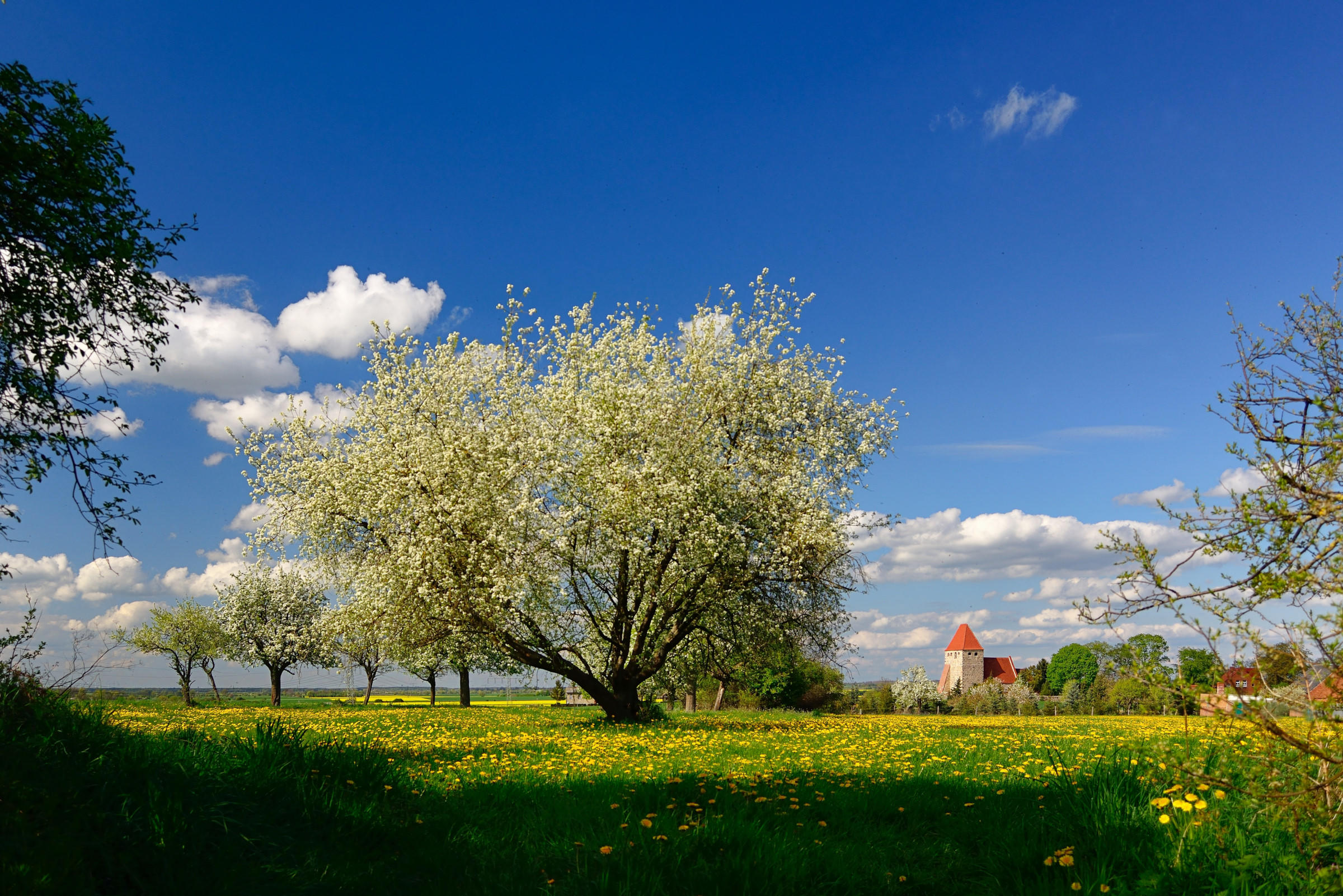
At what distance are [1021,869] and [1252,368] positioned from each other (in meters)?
4.22

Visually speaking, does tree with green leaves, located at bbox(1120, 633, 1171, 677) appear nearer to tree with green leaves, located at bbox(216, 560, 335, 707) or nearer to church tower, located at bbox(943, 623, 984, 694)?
tree with green leaves, located at bbox(216, 560, 335, 707)

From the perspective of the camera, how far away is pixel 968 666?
479ft

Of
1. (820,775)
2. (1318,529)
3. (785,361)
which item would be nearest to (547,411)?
(785,361)

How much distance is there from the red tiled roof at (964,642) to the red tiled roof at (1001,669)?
6.14m

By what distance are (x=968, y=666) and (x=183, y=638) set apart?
13067 centimetres

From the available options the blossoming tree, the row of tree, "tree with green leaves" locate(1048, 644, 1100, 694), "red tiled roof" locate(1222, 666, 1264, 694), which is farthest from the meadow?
"tree with green leaves" locate(1048, 644, 1100, 694)

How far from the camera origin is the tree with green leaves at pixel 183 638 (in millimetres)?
56438

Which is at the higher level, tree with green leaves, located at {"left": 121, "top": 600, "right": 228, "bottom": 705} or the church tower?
tree with green leaves, located at {"left": 121, "top": 600, "right": 228, "bottom": 705}

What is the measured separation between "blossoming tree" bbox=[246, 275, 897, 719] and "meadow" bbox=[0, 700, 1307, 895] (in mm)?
9542

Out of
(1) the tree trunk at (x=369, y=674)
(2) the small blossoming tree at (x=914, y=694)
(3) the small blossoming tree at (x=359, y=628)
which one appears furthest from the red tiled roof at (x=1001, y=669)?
(3) the small blossoming tree at (x=359, y=628)

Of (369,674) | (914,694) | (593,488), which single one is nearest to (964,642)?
(914,694)

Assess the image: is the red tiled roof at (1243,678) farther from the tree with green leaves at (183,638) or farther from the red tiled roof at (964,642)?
the red tiled roof at (964,642)

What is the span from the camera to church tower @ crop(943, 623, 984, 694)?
144875 mm

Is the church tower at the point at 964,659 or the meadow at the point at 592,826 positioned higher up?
the meadow at the point at 592,826
